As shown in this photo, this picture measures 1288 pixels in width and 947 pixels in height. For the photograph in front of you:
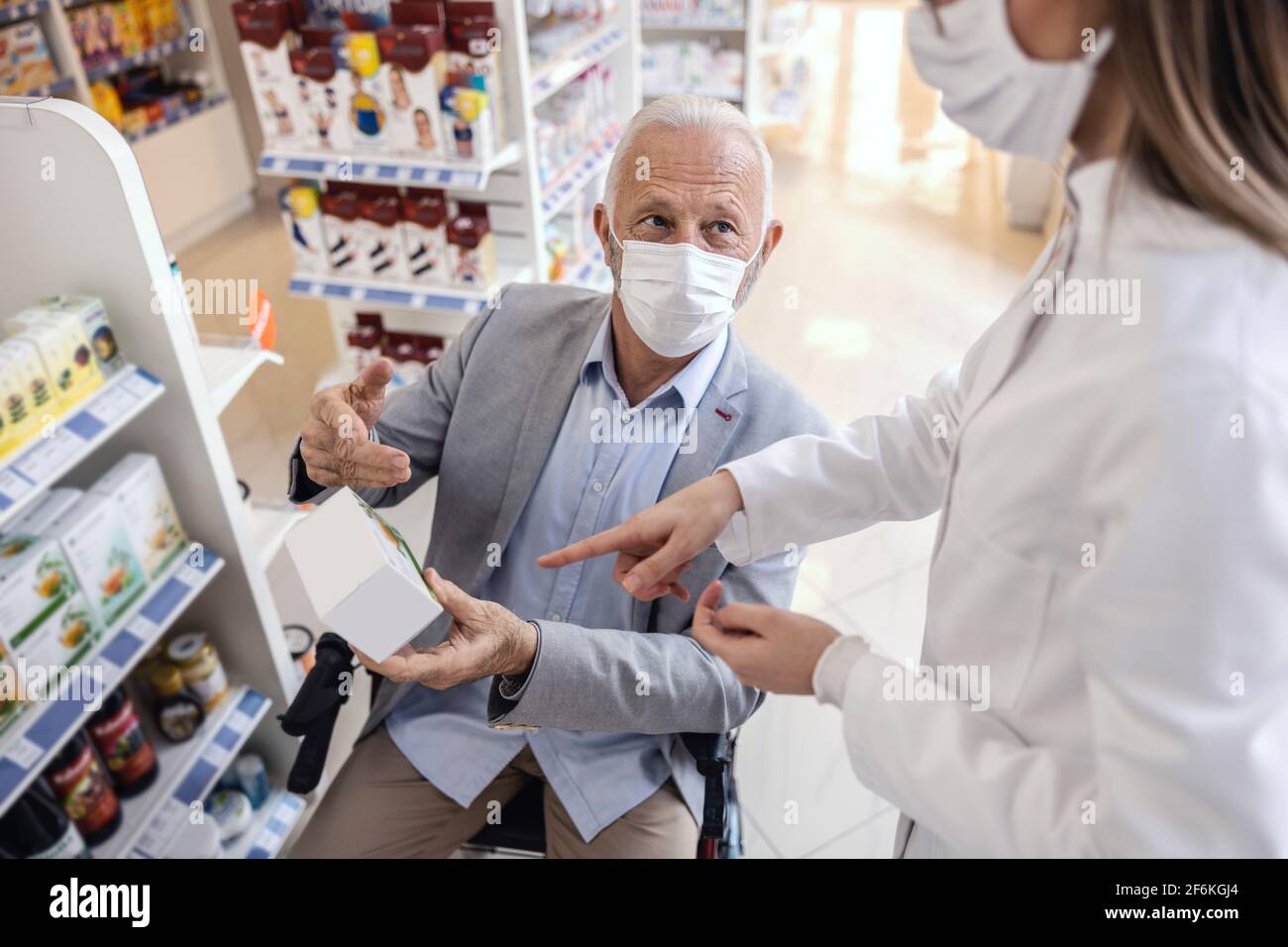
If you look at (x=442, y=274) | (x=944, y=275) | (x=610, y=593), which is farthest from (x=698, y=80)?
(x=610, y=593)

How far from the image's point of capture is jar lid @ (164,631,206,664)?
2338 mm

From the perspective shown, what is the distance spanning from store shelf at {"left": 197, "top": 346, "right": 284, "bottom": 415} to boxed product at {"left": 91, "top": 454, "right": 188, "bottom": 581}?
0.69 feet

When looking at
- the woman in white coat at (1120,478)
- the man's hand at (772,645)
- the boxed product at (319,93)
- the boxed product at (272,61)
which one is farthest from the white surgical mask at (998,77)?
the boxed product at (272,61)

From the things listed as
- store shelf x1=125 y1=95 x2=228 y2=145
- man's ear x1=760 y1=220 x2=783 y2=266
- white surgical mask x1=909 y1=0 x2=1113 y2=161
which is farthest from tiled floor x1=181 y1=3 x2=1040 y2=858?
white surgical mask x1=909 y1=0 x2=1113 y2=161

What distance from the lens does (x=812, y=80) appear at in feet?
33.1

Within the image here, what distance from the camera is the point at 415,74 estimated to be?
3.07m

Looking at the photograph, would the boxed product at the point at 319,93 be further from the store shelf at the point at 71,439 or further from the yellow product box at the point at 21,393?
the yellow product box at the point at 21,393

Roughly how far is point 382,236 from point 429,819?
2.32 meters

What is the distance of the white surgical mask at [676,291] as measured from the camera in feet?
5.85

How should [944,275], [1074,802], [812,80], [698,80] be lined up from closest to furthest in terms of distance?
[1074,802]
[944,275]
[698,80]
[812,80]

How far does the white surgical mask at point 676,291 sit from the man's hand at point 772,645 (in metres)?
0.77

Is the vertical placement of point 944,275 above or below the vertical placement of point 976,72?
below

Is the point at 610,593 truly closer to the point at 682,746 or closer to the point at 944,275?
the point at 682,746
